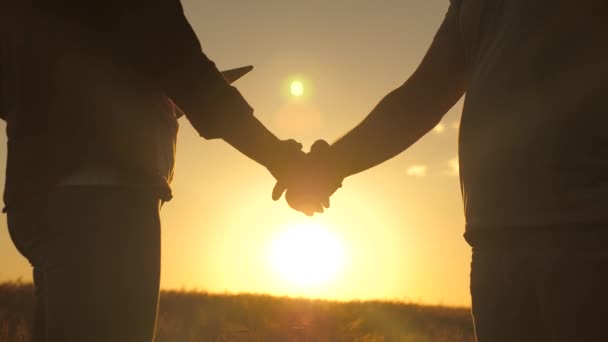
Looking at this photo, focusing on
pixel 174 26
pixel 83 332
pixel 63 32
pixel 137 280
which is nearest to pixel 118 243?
pixel 137 280

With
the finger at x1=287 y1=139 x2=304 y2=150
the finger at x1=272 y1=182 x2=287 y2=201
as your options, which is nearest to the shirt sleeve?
the finger at x1=287 y1=139 x2=304 y2=150

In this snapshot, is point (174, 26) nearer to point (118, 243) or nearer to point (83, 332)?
point (118, 243)

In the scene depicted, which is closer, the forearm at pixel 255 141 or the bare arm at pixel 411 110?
the bare arm at pixel 411 110

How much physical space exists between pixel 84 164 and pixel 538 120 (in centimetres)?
141

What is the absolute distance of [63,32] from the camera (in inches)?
76.1

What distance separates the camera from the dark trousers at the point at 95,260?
172cm

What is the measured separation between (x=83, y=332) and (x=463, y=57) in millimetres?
1885

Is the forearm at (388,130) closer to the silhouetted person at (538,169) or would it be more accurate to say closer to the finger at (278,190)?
the finger at (278,190)

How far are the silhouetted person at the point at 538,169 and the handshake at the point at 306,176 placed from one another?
1.61 metres

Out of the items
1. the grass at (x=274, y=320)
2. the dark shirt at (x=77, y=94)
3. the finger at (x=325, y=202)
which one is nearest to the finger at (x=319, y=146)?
the finger at (x=325, y=202)

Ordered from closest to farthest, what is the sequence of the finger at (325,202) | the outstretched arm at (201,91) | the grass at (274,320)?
1. the outstretched arm at (201,91)
2. the finger at (325,202)
3. the grass at (274,320)

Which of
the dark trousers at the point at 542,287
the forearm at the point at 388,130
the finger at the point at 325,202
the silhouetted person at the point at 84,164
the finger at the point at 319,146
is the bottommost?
the dark trousers at the point at 542,287

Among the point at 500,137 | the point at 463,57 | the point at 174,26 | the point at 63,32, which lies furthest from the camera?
the point at 463,57

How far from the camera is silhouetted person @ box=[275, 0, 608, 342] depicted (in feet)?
4.68
